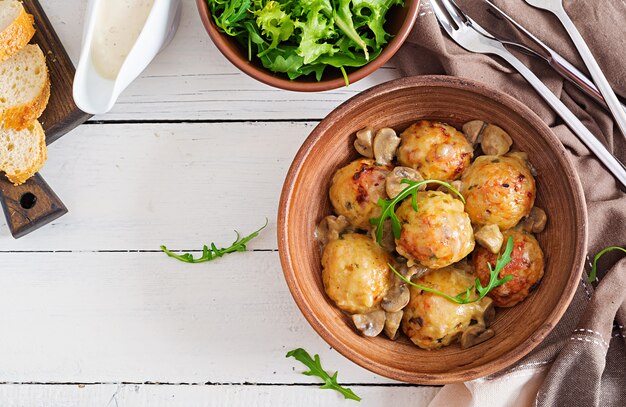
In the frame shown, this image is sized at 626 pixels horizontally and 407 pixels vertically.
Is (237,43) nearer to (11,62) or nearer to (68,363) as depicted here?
(11,62)

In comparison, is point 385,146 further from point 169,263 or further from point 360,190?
point 169,263

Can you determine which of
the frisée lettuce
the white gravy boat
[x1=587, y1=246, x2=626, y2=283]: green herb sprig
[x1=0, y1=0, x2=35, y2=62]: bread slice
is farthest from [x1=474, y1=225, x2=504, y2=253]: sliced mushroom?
[x1=0, y1=0, x2=35, y2=62]: bread slice

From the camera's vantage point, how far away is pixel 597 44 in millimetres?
1848

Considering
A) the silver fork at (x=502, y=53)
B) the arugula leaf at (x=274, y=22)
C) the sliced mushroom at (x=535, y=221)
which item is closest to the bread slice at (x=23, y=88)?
the arugula leaf at (x=274, y=22)

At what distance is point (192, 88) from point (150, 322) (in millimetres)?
621

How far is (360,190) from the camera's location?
64.9 inches

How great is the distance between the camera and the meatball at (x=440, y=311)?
5.32 feet

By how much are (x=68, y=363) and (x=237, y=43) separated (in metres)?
0.96

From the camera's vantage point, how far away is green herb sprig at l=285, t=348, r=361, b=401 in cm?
187

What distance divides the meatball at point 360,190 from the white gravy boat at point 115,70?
1.76ft

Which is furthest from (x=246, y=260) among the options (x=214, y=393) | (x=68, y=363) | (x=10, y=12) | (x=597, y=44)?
(x=597, y=44)

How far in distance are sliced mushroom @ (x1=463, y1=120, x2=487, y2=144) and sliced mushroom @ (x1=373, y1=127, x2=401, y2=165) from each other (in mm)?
160

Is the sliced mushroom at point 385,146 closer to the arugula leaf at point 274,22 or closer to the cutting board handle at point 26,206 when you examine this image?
the arugula leaf at point 274,22

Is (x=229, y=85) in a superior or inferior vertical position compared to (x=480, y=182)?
superior
